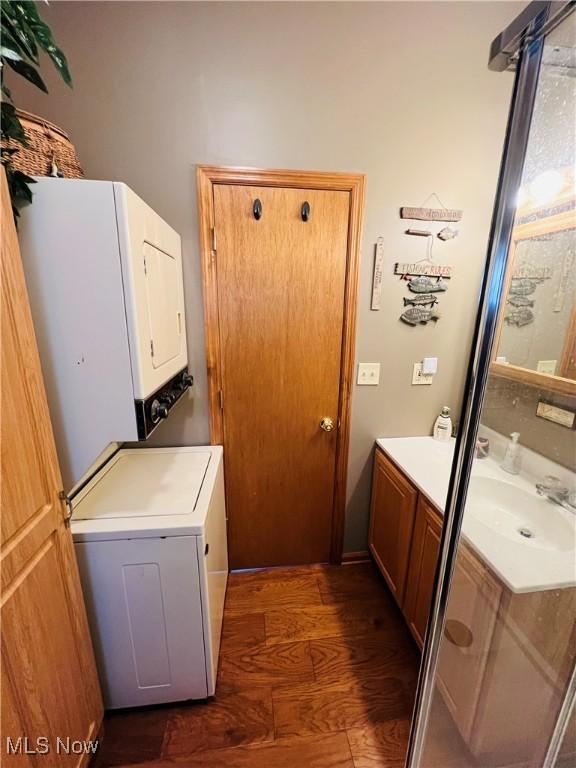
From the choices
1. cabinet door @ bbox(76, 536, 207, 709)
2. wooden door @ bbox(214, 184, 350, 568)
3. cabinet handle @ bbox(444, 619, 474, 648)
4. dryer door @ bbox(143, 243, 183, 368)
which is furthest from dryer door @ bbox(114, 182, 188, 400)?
cabinet handle @ bbox(444, 619, 474, 648)

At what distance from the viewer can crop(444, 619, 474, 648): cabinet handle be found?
3.09 feet

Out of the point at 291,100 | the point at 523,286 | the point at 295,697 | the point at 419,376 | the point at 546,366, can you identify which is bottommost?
the point at 295,697

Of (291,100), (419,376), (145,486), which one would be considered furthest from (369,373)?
(291,100)

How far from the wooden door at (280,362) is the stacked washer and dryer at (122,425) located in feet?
1.16

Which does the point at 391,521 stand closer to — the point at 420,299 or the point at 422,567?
the point at 422,567

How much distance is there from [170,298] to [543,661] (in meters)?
1.71

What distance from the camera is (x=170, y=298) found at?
4.39 feet

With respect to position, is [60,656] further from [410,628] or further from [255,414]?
[410,628]

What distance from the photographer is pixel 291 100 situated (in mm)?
1444

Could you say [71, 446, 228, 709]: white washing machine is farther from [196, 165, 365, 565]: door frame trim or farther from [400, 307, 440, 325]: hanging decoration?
[400, 307, 440, 325]: hanging decoration

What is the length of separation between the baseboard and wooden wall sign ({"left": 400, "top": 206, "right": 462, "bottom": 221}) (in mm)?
2036

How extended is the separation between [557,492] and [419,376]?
2.82ft

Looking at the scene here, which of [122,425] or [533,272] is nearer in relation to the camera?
[533,272]

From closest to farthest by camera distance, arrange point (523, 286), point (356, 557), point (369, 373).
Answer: point (523, 286) → point (369, 373) → point (356, 557)
